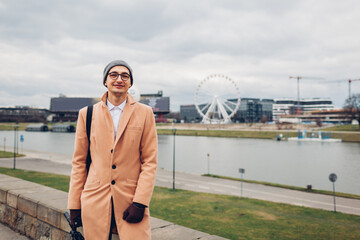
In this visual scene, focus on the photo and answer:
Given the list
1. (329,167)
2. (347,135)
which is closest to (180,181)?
(329,167)

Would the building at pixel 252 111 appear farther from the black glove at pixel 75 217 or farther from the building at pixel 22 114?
the black glove at pixel 75 217

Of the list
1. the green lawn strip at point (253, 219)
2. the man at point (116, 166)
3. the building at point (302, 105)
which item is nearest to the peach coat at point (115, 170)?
the man at point (116, 166)

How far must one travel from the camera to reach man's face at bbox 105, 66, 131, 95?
2877 millimetres

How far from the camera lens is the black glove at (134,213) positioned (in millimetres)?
2625

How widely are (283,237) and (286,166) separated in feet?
93.5

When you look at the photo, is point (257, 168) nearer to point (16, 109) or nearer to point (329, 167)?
point (329, 167)

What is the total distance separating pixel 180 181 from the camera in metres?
24.6

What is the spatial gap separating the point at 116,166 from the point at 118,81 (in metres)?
0.81

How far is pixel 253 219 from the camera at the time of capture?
13008mm

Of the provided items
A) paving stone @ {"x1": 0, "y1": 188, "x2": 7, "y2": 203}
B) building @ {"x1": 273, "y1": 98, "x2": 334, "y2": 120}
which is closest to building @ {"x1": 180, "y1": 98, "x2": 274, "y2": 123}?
building @ {"x1": 273, "y1": 98, "x2": 334, "y2": 120}

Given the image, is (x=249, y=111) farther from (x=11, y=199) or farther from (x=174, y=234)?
(x=174, y=234)

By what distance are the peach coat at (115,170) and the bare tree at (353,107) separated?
10224 cm

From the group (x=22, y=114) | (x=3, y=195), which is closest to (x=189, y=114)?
(x=22, y=114)

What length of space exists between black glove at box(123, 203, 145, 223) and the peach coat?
46 mm
